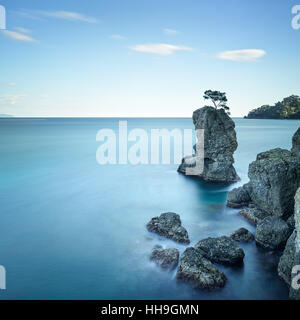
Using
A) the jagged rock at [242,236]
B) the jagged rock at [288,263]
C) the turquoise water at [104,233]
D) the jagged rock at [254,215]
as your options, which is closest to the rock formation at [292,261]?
the jagged rock at [288,263]

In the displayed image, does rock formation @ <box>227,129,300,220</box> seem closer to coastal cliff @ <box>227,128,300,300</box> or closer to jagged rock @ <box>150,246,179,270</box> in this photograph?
coastal cliff @ <box>227,128,300,300</box>

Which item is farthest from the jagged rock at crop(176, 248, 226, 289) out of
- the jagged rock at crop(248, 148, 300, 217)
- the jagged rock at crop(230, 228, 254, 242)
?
the jagged rock at crop(248, 148, 300, 217)

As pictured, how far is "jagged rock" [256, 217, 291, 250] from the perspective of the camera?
1509 cm

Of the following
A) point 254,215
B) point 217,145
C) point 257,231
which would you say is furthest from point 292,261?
point 217,145

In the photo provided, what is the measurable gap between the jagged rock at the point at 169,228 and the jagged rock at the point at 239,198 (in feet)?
23.7

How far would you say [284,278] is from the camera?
41.1ft

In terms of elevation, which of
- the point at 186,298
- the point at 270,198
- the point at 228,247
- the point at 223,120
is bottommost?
the point at 186,298

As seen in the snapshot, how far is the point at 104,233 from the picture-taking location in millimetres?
18078

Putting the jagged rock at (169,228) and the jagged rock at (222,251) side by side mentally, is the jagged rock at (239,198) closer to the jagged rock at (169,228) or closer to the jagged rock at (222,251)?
Answer: the jagged rock at (169,228)
